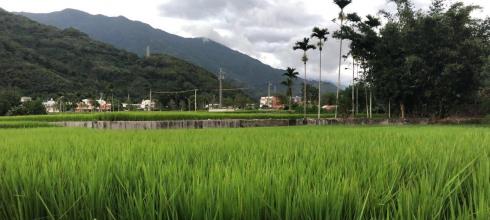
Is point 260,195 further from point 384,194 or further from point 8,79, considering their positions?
point 8,79

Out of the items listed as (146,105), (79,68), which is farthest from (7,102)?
(79,68)

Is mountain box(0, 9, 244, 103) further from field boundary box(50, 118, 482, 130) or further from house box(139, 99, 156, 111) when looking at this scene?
field boundary box(50, 118, 482, 130)

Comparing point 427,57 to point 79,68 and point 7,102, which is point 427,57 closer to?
point 7,102

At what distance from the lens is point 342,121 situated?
1085 inches

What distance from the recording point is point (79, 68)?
91.6 meters

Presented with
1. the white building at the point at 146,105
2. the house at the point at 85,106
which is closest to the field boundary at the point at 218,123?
the white building at the point at 146,105

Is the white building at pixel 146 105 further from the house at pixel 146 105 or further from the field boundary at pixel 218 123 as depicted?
the field boundary at pixel 218 123

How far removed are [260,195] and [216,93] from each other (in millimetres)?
100813

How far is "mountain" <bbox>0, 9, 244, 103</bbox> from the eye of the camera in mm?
74500

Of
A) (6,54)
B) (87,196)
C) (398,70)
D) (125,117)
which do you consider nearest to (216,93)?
(6,54)

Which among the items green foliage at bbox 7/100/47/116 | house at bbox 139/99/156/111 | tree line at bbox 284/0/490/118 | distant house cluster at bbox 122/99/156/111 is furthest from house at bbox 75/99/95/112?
tree line at bbox 284/0/490/118

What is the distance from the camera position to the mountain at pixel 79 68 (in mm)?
74500

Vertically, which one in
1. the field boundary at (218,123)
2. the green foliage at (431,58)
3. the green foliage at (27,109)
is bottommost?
the field boundary at (218,123)

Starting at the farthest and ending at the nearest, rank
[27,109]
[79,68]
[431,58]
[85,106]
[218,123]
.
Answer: [79,68]
[85,106]
[27,109]
[431,58]
[218,123]
